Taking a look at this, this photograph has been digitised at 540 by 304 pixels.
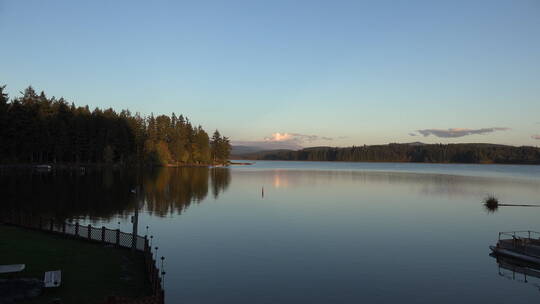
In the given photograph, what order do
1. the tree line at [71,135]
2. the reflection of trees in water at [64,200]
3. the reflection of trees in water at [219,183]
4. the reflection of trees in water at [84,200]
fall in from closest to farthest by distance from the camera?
the reflection of trees in water at [64,200] < the reflection of trees in water at [84,200] < the reflection of trees in water at [219,183] < the tree line at [71,135]

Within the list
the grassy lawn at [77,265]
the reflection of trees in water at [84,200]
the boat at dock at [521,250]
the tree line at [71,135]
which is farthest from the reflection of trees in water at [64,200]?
the tree line at [71,135]

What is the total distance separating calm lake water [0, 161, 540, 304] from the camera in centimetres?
2138

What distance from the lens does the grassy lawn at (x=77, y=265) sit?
1666cm

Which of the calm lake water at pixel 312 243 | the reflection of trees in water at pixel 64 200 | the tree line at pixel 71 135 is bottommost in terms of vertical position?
the calm lake water at pixel 312 243

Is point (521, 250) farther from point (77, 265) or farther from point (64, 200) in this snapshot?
point (64, 200)

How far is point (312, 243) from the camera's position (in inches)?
1307

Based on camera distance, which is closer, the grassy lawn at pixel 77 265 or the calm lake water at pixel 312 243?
the grassy lawn at pixel 77 265

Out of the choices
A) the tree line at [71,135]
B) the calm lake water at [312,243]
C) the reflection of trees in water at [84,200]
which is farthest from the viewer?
the tree line at [71,135]

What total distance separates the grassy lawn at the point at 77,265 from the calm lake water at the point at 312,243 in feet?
7.56

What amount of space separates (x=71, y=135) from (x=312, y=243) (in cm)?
12381

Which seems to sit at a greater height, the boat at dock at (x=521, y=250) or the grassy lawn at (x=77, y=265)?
the grassy lawn at (x=77, y=265)

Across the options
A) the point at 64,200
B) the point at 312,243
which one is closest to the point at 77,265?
the point at 312,243

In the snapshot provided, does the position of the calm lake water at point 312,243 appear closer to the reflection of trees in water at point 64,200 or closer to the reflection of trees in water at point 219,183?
the reflection of trees in water at point 64,200

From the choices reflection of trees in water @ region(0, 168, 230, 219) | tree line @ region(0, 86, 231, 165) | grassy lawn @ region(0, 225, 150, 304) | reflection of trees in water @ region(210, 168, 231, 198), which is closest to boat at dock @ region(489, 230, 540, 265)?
grassy lawn @ region(0, 225, 150, 304)
